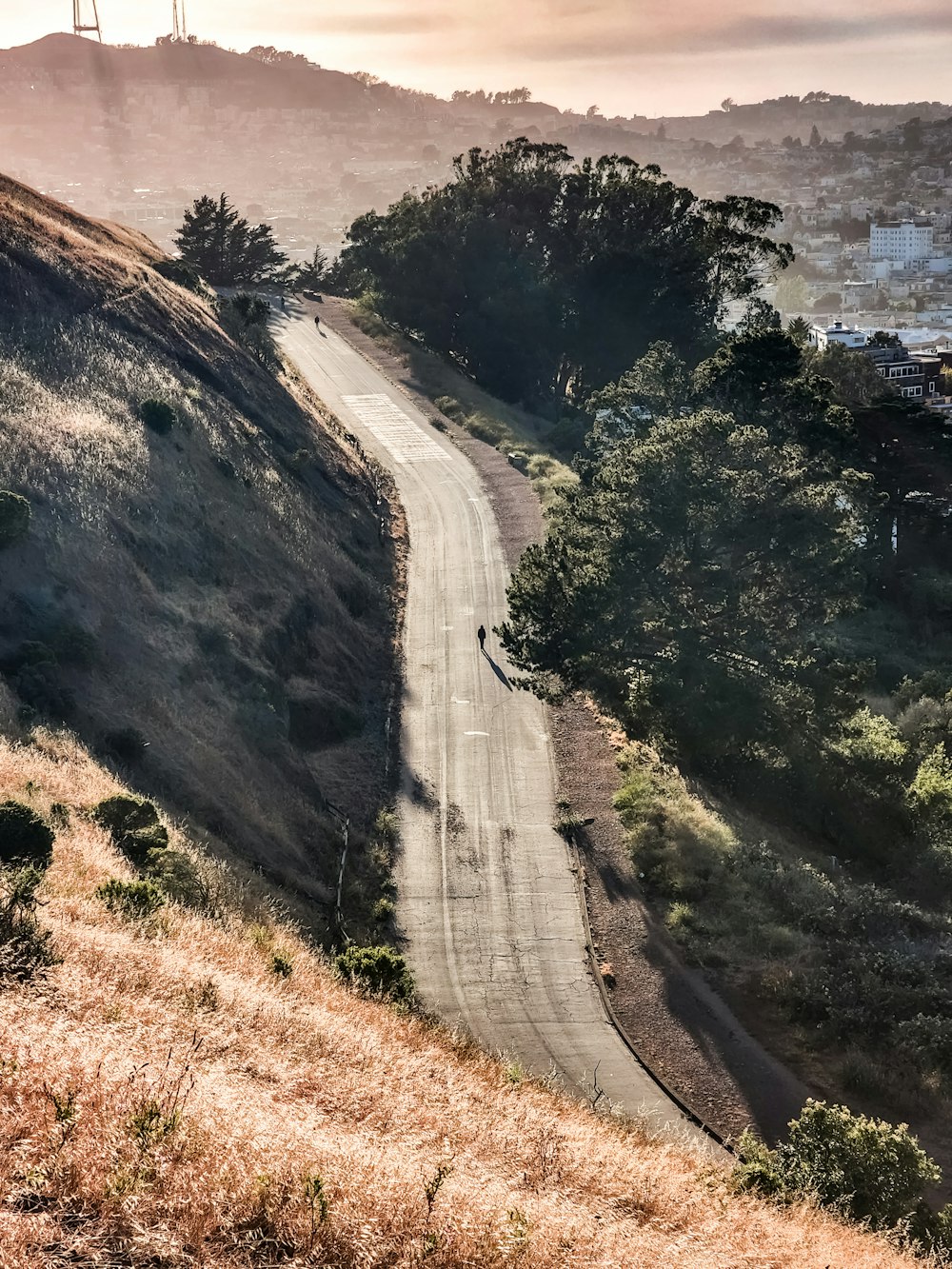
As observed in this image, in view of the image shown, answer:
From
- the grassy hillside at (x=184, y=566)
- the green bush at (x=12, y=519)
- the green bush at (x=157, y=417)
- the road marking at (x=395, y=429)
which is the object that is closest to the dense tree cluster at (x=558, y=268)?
the road marking at (x=395, y=429)

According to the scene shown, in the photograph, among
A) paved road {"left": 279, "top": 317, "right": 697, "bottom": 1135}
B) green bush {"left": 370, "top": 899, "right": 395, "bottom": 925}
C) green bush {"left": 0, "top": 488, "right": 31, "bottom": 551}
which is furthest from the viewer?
green bush {"left": 0, "top": 488, "right": 31, "bottom": 551}

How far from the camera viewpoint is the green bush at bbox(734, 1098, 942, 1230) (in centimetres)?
1875

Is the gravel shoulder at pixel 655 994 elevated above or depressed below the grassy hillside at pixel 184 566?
below

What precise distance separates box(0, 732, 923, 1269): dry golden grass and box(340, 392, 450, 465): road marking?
170 ft

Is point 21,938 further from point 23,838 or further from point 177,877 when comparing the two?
point 177,877

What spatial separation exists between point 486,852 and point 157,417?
80.4 feet

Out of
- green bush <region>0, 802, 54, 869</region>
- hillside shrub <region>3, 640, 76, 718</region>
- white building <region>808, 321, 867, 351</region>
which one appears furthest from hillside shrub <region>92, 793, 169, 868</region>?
white building <region>808, 321, 867, 351</region>

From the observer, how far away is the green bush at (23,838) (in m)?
20.5

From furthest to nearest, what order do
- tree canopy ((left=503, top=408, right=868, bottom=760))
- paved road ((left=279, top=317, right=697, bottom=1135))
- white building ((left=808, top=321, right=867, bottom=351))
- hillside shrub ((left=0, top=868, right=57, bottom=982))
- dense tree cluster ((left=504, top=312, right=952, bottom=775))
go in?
white building ((left=808, top=321, right=867, bottom=351)), tree canopy ((left=503, top=408, right=868, bottom=760)), dense tree cluster ((left=504, top=312, right=952, bottom=775)), paved road ((left=279, top=317, right=697, bottom=1135)), hillside shrub ((left=0, top=868, right=57, bottom=982))

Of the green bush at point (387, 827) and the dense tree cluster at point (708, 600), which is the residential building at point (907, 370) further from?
the green bush at point (387, 827)

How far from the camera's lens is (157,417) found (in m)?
46.9

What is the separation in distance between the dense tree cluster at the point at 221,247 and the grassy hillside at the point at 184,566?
31195 mm

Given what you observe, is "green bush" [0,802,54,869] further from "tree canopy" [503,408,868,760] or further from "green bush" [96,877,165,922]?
"tree canopy" [503,408,868,760]

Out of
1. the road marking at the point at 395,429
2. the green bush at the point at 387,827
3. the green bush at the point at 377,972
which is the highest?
the road marking at the point at 395,429
